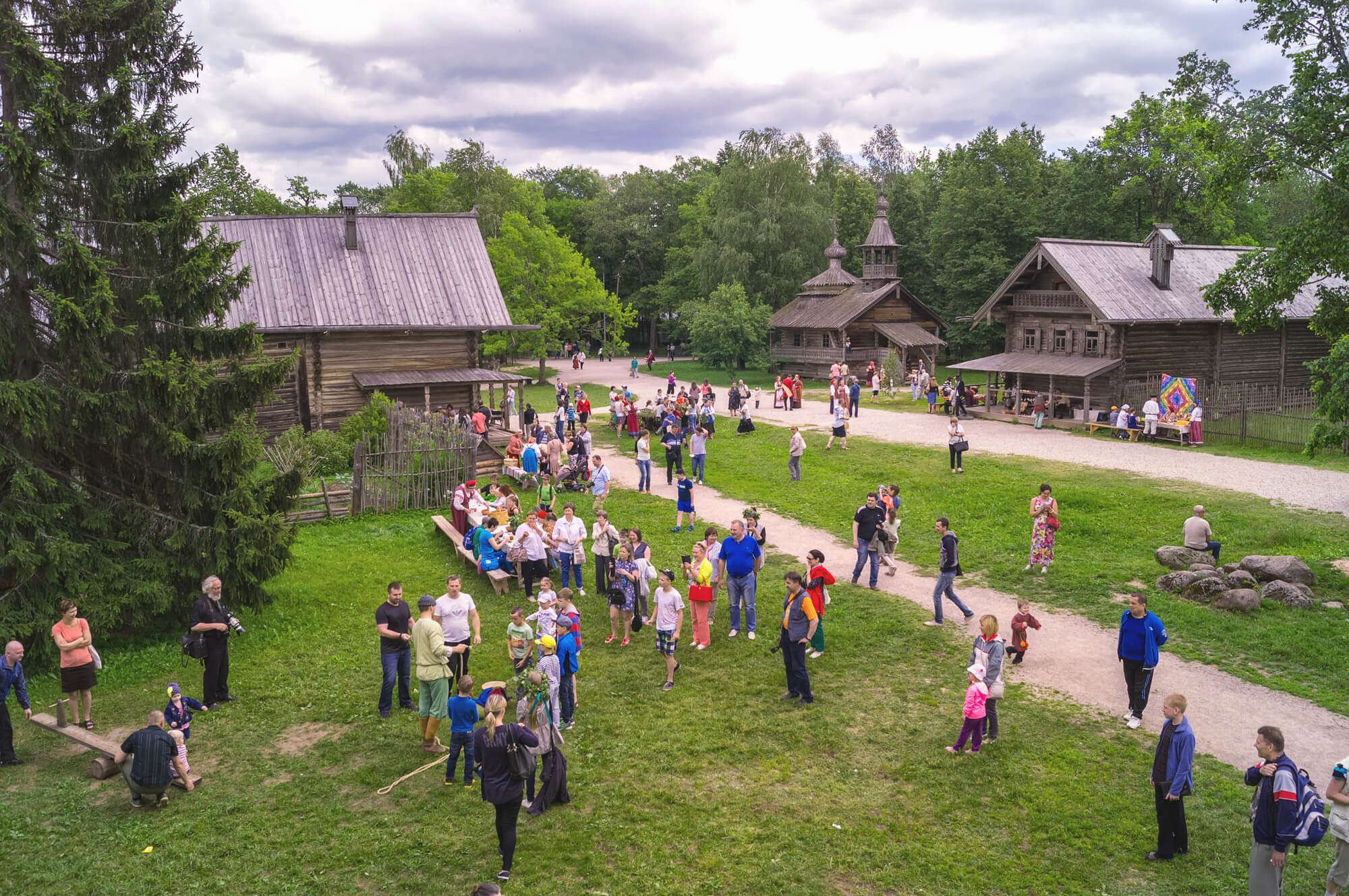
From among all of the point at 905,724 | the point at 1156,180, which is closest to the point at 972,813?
the point at 905,724

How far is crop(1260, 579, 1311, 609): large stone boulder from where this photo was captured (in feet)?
49.4

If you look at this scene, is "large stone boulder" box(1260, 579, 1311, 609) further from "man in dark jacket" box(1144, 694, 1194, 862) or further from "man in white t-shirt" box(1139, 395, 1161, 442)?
"man in white t-shirt" box(1139, 395, 1161, 442)

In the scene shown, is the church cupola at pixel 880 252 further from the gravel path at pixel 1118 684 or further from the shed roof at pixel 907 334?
the gravel path at pixel 1118 684

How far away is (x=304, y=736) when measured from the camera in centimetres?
1166

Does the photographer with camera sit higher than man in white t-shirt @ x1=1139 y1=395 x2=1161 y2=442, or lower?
lower

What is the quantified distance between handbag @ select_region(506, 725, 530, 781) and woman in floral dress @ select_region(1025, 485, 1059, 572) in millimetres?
11245

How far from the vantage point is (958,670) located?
13109 millimetres

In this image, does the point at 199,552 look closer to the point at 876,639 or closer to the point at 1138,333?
the point at 876,639

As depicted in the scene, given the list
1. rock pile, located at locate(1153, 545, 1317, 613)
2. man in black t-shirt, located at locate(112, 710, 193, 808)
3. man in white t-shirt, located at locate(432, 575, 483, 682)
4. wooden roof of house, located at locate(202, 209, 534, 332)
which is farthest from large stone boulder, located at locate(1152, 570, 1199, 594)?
wooden roof of house, located at locate(202, 209, 534, 332)

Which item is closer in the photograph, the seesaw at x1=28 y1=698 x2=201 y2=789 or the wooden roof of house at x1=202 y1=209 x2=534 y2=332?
the seesaw at x1=28 y1=698 x2=201 y2=789

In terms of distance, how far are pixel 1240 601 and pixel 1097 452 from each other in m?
14.2

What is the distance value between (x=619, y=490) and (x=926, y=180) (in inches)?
2173

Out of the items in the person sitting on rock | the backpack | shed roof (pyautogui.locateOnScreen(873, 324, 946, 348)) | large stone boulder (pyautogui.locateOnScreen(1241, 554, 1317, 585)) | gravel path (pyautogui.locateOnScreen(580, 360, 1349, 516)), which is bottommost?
the backpack

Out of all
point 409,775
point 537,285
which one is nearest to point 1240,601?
point 409,775
